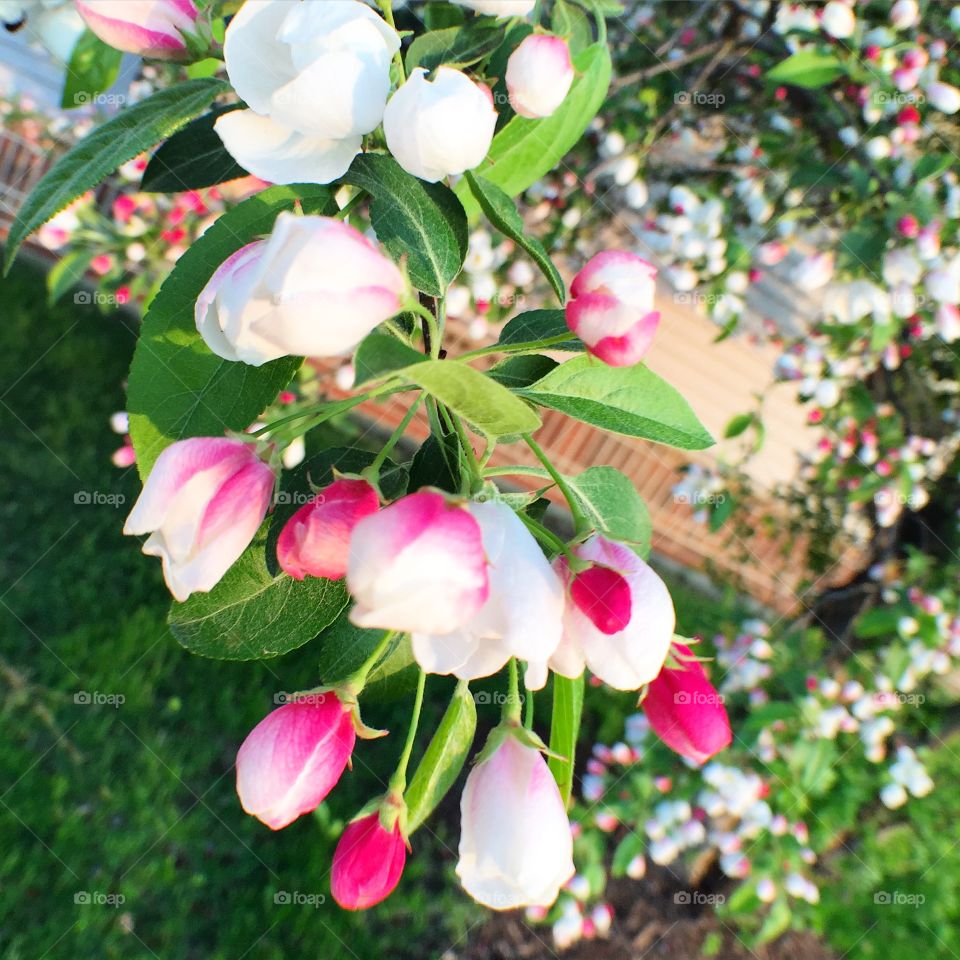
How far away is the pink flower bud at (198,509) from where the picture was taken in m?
0.48

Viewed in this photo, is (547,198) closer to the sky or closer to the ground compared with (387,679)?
closer to the ground

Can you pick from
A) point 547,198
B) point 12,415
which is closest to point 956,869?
point 547,198

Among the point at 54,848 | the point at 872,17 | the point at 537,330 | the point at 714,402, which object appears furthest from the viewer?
the point at 714,402

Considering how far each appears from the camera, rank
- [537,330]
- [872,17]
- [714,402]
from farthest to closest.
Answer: [714,402]
[872,17]
[537,330]

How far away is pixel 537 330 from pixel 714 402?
3.37m

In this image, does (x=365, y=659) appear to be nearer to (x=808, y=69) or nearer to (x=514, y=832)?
(x=514, y=832)

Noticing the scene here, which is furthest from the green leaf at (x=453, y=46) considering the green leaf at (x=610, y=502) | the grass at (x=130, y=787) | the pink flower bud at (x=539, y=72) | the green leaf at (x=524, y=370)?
the grass at (x=130, y=787)

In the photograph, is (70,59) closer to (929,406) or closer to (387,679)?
(387,679)

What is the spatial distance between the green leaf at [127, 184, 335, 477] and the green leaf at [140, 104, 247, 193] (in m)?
0.22

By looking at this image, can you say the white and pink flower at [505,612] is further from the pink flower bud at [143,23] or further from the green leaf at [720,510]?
the green leaf at [720,510]

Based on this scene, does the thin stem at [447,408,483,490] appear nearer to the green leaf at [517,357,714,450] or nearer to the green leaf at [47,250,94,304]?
the green leaf at [517,357,714,450]

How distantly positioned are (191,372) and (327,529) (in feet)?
0.65

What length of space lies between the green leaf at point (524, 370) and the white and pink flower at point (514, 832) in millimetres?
262

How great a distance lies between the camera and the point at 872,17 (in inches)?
69.6
